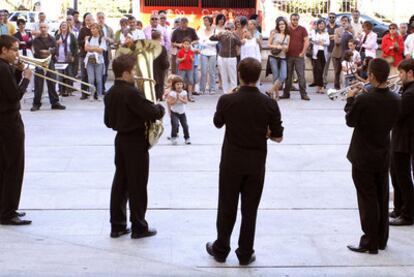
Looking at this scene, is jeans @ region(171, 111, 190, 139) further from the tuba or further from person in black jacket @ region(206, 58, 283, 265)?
person in black jacket @ region(206, 58, 283, 265)

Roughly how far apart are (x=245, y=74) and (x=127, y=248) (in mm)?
1875

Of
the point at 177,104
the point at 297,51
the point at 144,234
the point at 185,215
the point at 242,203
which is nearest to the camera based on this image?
the point at 242,203

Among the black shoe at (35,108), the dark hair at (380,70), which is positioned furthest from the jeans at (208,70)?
the dark hair at (380,70)

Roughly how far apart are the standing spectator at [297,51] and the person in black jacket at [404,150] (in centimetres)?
936

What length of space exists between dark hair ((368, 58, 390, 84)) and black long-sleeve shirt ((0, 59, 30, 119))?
3.18 metres

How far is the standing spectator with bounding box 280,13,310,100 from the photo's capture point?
17.2 meters

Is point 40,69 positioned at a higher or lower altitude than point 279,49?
lower

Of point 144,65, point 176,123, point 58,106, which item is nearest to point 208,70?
point 58,106

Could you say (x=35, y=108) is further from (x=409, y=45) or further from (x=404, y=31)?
(x=404, y=31)

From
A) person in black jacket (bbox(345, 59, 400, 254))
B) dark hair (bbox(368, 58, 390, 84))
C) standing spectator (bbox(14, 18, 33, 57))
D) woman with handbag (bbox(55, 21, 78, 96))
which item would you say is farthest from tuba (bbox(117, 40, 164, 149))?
standing spectator (bbox(14, 18, 33, 57))

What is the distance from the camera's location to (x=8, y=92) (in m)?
7.73

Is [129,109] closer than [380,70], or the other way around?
[380,70]

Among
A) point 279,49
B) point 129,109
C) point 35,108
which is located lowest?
point 35,108

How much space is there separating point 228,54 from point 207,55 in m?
0.71
